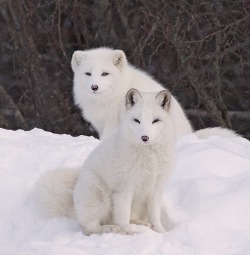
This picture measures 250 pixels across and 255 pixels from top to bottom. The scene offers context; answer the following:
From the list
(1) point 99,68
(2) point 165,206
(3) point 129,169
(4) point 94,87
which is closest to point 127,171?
(3) point 129,169

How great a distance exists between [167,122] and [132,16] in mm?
7311

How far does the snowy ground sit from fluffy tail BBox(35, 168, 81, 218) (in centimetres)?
7

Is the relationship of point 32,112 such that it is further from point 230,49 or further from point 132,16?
point 230,49

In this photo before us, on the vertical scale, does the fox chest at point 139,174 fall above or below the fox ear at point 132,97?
below

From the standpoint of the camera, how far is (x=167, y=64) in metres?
10.5

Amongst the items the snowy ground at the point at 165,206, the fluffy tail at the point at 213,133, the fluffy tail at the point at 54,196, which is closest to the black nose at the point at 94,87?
the snowy ground at the point at 165,206

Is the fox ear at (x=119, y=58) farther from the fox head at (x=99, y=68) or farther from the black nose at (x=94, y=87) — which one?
the black nose at (x=94, y=87)

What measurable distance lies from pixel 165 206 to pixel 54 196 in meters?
0.82

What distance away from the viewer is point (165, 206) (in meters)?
4.93

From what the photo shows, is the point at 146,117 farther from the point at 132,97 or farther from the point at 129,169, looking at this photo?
the point at 129,169

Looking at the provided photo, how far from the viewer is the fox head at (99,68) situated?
23.6ft

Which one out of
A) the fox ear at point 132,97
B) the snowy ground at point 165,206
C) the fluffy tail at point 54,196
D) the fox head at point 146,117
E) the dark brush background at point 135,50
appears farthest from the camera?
the dark brush background at point 135,50

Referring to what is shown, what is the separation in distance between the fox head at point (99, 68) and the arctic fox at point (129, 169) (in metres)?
2.59

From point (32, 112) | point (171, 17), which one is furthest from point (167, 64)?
point (32, 112)
